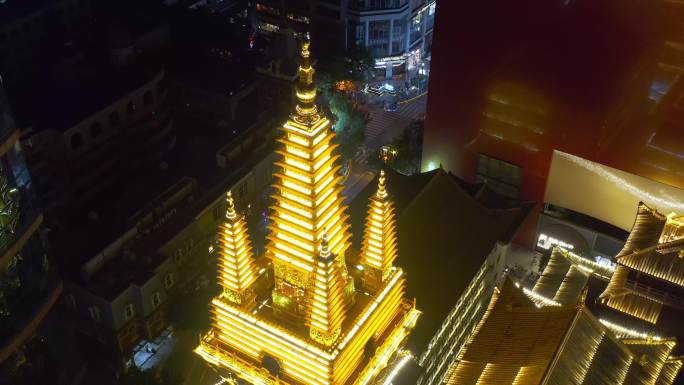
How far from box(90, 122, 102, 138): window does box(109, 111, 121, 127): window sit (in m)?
1.26

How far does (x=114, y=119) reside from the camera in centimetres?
6044

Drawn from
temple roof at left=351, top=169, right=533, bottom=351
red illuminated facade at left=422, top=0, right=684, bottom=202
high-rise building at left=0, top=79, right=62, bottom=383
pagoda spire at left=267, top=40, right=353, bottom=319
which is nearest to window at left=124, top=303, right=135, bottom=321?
high-rise building at left=0, top=79, right=62, bottom=383

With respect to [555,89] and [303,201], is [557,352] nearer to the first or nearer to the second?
[303,201]

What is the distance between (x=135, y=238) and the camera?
171 ft

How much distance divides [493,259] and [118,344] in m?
27.0

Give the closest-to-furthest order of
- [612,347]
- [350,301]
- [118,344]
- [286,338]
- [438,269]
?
[612,347] < [286,338] < [350,301] < [438,269] < [118,344]

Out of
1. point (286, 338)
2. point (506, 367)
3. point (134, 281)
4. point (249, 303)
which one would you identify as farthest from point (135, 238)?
point (506, 367)

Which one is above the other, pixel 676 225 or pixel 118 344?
pixel 676 225

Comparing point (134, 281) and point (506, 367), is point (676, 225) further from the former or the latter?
point (134, 281)

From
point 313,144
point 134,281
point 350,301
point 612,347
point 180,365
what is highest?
point 313,144

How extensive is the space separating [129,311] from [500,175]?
30714 millimetres

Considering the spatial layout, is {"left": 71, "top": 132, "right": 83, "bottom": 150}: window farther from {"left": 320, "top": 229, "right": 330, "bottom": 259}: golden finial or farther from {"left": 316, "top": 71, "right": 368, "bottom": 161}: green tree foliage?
{"left": 320, "top": 229, "right": 330, "bottom": 259}: golden finial

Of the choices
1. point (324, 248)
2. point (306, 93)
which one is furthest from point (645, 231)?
point (306, 93)

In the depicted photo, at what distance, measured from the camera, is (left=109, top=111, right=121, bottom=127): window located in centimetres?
5999
